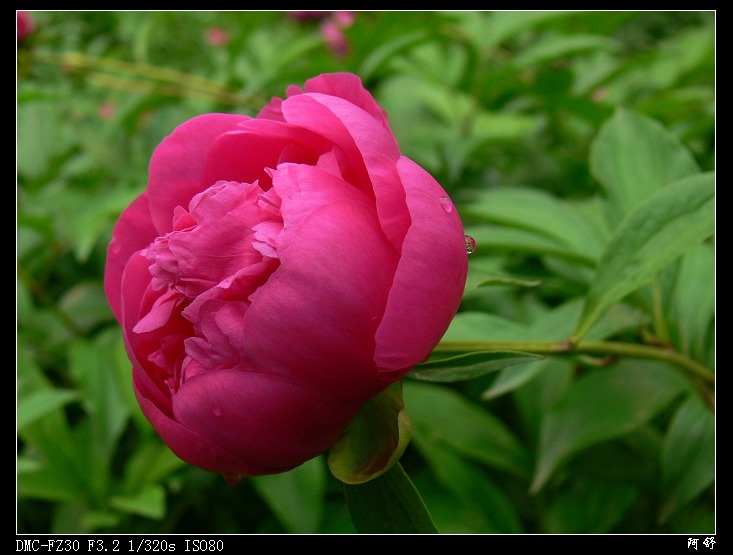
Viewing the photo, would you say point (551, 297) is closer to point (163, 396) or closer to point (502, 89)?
point (502, 89)

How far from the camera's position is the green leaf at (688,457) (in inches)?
22.3

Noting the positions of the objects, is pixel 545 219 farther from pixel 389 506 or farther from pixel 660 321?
pixel 389 506

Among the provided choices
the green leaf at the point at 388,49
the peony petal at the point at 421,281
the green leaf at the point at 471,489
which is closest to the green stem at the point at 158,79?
the green leaf at the point at 388,49

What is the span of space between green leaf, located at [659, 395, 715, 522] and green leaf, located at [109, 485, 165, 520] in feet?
1.46

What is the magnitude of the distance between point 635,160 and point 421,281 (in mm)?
376

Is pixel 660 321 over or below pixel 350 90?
below

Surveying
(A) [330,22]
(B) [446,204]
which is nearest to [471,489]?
(B) [446,204]

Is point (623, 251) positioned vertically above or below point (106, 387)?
above

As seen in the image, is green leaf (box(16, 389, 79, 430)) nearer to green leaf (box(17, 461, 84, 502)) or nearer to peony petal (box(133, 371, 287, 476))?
green leaf (box(17, 461, 84, 502))

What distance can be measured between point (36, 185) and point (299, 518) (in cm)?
70

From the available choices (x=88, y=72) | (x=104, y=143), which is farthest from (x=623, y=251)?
(x=88, y=72)

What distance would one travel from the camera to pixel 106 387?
29.9 inches

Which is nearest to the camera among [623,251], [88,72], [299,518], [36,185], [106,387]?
[623,251]

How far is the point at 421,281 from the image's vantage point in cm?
36
